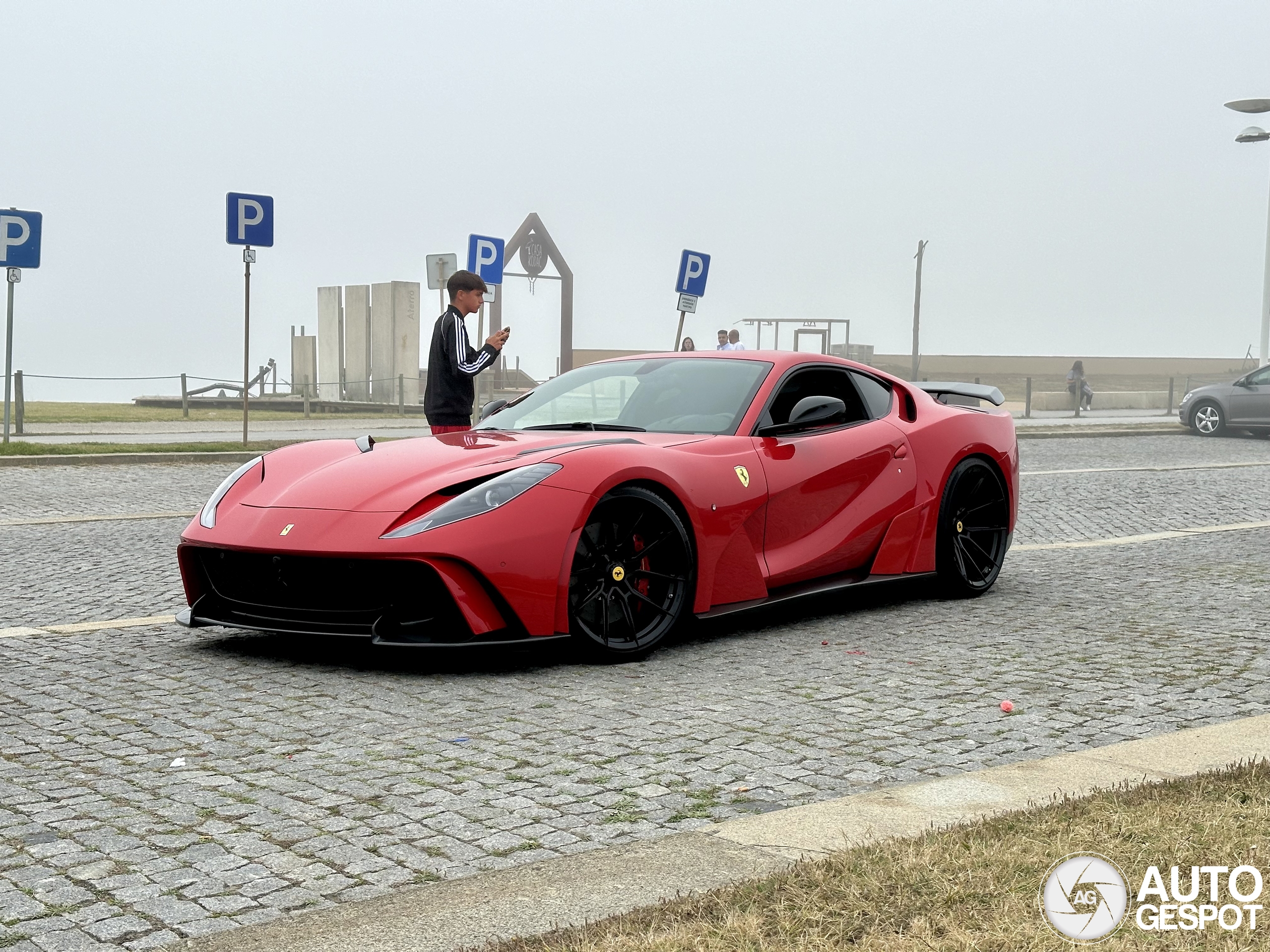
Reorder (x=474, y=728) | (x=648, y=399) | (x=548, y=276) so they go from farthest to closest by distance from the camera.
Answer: (x=548, y=276) < (x=648, y=399) < (x=474, y=728)

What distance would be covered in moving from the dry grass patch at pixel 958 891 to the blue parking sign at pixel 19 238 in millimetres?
17052

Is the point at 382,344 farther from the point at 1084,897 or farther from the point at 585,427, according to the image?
the point at 1084,897

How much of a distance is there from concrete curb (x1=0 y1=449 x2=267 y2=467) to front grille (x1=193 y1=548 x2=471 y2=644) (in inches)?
421

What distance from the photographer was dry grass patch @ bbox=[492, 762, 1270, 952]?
109 inches

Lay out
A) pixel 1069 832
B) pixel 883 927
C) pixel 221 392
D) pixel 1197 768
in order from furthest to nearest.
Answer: pixel 221 392, pixel 1197 768, pixel 1069 832, pixel 883 927

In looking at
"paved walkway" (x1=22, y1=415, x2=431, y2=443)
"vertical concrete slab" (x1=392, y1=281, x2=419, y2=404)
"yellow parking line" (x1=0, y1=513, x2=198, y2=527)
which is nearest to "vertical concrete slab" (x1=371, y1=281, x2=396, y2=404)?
"vertical concrete slab" (x1=392, y1=281, x2=419, y2=404)

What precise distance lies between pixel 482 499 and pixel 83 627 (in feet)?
7.07

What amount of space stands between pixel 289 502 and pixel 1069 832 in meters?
3.27

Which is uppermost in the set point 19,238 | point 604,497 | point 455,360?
point 19,238

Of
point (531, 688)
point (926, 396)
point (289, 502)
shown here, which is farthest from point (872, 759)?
point (926, 396)

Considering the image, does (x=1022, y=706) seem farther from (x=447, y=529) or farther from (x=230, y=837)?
(x=230, y=837)

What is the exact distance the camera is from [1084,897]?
118 inches

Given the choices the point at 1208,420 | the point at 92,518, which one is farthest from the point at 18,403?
the point at 1208,420

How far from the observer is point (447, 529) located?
5262 millimetres
